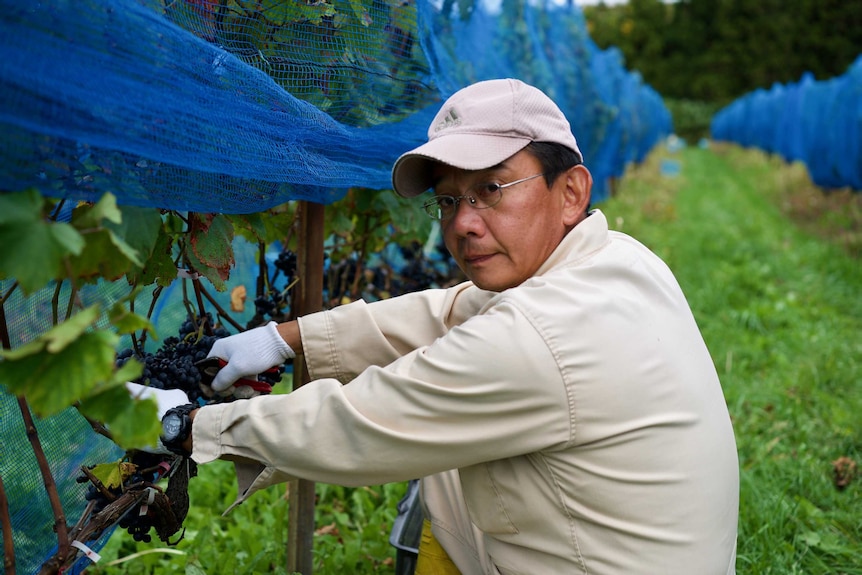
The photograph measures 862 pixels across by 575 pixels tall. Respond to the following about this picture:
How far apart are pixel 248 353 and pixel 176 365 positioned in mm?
162

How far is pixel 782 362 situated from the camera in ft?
16.3

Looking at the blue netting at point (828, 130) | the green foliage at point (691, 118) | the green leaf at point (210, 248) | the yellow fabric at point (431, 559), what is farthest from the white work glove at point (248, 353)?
the green foliage at point (691, 118)

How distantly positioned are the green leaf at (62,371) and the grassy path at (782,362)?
2.49 metres

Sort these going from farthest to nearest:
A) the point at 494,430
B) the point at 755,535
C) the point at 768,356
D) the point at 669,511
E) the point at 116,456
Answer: the point at 768,356 < the point at 755,535 < the point at 116,456 < the point at 669,511 < the point at 494,430

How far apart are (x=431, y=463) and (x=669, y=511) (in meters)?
0.52

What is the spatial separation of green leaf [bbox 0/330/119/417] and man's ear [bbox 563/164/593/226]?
1.13 meters

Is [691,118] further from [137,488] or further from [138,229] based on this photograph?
[138,229]

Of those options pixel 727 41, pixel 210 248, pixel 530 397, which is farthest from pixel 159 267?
pixel 727 41

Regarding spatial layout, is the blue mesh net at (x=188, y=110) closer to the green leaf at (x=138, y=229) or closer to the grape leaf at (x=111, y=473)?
the green leaf at (x=138, y=229)

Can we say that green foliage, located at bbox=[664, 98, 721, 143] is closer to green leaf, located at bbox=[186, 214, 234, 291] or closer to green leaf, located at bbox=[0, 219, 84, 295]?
green leaf, located at bbox=[186, 214, 234, 291]

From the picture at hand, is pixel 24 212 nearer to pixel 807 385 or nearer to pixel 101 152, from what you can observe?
pixel 101 152

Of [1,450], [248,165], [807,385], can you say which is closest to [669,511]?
[248,165]

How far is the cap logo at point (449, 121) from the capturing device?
69.1 inches

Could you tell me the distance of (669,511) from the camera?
1648 mm
